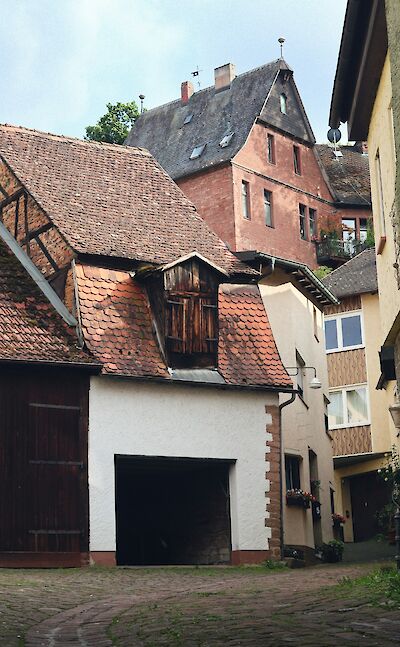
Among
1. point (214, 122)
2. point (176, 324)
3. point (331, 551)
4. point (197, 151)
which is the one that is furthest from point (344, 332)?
point (176, 324)

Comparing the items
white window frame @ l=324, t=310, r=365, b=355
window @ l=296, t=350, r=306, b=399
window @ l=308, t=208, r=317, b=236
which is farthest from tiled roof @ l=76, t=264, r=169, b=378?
window @ l=308, t=208, r=317, b=236

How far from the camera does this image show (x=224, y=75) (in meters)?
58.7

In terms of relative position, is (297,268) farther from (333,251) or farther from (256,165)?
(333,251)

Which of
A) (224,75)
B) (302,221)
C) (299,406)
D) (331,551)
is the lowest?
(331,551)

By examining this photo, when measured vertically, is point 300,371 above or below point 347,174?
below

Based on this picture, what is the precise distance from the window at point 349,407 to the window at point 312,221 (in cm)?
1638

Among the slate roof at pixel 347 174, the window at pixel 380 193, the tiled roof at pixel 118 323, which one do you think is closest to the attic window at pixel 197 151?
the slate roof at pixel 347 174

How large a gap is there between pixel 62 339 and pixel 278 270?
26.6 ft

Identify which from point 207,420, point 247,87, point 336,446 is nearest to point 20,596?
point 207,420

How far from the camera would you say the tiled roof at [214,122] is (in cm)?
5566

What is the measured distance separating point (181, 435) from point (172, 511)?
3.36m

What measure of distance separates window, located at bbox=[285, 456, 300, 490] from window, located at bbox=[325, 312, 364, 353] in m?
13.5

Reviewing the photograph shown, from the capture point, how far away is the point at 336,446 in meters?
44.2

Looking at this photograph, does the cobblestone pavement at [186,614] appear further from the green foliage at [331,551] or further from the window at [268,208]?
the window at [268,208]
